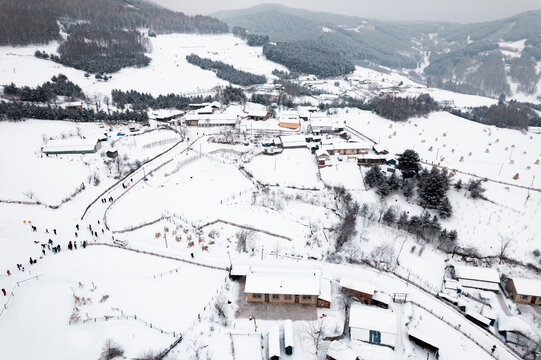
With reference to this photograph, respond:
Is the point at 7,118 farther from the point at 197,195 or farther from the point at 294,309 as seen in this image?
the point at 294,309

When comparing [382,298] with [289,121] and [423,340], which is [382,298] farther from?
[289,121]

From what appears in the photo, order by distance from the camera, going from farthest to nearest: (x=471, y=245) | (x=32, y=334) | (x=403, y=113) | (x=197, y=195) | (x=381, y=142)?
(x=403, y=113)
(x=381, y=142)
(x=197, y=195)
(x=471, y=245)
(x=32, y=334)

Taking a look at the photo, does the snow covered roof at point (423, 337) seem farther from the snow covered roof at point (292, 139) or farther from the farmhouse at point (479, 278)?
the snow covered roof at point (292, 139)

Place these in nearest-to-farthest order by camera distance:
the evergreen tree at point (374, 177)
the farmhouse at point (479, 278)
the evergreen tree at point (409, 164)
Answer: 1. the farmhouse at point (479, 278)
2. the evergreen tree at point (374, 177)
3. the evergreen tree at point (409, 164)

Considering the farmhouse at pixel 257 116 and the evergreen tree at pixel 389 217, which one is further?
the farmhouse at pixel 257 116

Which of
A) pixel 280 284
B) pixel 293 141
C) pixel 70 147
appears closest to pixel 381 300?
pixel 280 284

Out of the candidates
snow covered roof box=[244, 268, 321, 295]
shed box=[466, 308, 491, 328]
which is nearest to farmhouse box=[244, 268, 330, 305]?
snow covered roof box=[244, 268, 321, 295]

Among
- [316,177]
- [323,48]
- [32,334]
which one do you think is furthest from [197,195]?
[323,48]

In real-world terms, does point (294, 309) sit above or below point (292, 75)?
below

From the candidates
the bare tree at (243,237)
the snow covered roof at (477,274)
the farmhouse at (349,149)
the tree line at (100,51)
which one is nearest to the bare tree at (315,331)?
the bare tree at (243,237)
